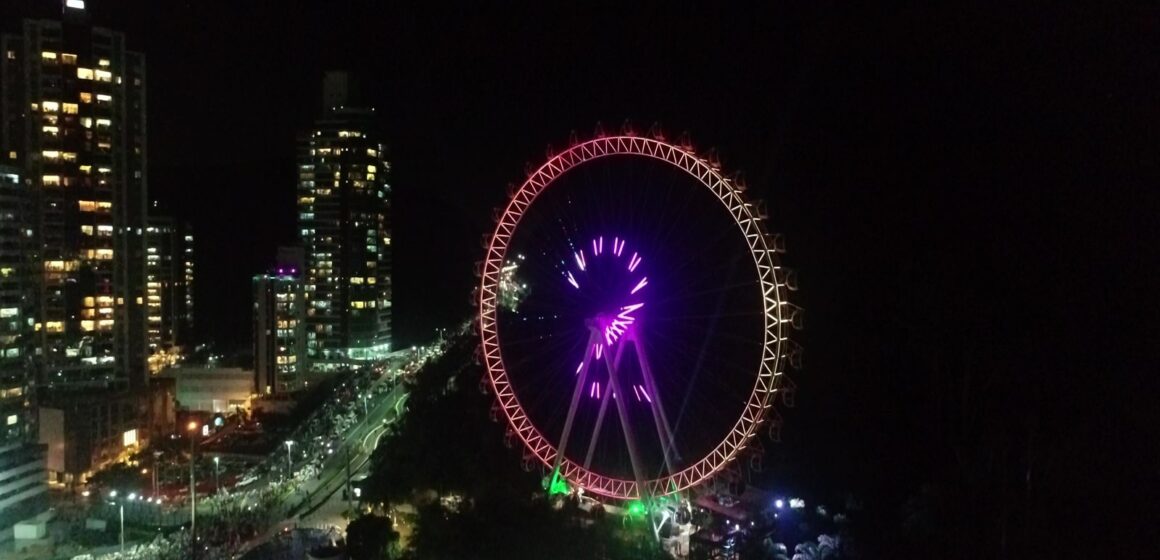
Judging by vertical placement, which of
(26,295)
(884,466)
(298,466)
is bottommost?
(298,466)

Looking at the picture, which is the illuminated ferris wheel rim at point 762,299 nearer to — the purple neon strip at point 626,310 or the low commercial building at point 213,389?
the purple neon strip at point 626,310

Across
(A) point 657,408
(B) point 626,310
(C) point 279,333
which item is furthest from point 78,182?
(A) point 657,408

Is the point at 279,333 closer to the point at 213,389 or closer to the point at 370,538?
the point at 213,389

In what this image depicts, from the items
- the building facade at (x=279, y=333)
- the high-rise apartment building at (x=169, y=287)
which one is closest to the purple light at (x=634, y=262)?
the building facade at (x=279, y=333)

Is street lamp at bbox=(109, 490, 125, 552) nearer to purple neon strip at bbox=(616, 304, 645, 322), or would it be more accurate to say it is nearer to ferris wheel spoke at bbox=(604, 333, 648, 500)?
ferris wheel spoke at bbox=(604, 333, 648, 500)

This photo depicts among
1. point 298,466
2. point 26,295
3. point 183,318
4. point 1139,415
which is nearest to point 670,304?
point 1139,415

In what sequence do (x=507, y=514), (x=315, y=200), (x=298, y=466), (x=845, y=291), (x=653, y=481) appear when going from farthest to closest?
(x=315, y=200), (x=298, y=466), (x=845, y=291), (x=507, y=514), (x=653, y=481)

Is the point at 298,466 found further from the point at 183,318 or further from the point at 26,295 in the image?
the point at 183,318
